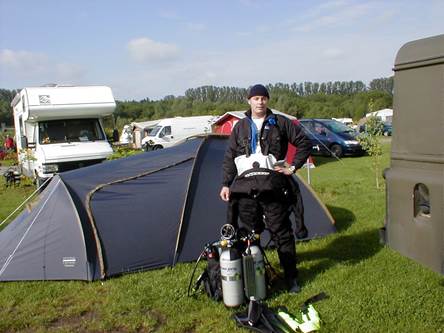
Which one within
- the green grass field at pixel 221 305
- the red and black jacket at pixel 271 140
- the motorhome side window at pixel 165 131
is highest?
the red and black jacket at pixel 271 140

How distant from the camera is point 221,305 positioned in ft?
14.1

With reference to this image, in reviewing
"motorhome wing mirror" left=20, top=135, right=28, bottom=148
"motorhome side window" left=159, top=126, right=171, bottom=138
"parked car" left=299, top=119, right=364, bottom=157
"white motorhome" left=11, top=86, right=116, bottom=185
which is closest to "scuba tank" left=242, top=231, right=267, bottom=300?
"white motorhome" left=11, top=86, right=116, bottom=185

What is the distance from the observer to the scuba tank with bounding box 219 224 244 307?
4.12m

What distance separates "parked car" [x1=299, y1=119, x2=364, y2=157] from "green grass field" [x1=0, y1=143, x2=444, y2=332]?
13956mm

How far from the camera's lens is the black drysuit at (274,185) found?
14.0 feet

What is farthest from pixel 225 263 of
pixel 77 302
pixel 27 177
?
pixel 27 177

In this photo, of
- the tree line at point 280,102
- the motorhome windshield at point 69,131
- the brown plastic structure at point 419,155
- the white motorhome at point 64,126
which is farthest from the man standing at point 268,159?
the tree line at point 280,102

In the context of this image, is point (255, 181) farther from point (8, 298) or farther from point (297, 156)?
point (8, 298)

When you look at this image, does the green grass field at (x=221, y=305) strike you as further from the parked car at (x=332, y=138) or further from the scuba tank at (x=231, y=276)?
the parked car at (x=332, y=138)

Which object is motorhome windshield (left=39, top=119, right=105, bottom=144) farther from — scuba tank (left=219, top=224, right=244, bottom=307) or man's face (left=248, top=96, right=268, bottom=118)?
scuba tank (left=219, top=224, right=244, bottom=307)

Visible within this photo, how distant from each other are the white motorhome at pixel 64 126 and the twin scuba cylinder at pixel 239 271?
29.9ft

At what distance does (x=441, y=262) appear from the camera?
2734 millimetres

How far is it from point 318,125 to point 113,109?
10.6m

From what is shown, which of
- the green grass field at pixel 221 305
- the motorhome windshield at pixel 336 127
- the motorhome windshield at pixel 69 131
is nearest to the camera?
the green grass field at pixel 221 305
